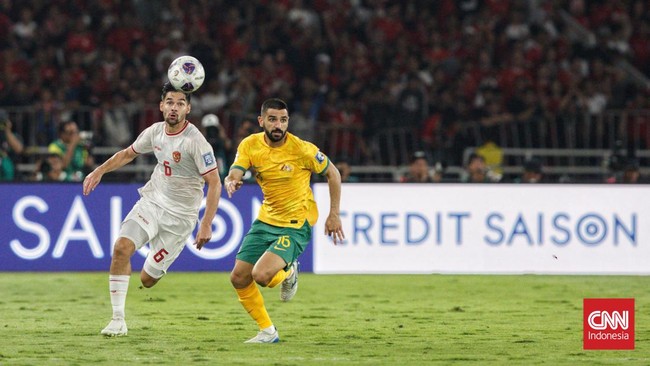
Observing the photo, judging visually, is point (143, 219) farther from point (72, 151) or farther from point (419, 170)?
point (419, 170)

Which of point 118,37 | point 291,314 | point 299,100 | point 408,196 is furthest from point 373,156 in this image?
point 291,314

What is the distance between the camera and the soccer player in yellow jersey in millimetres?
10094

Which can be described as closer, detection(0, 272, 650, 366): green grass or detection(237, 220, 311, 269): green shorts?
detection(0, 272, 650, 366): green grass

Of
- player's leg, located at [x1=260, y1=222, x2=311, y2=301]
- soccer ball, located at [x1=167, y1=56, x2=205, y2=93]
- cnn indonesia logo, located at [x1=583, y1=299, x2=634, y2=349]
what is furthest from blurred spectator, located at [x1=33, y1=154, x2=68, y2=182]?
cnn indonesia logo, located at [x1=583, y1=299, x2=634, y2=349]

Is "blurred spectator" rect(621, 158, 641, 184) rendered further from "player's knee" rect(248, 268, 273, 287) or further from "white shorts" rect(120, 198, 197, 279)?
"player's knee" rect(248, 268, 273, 287)

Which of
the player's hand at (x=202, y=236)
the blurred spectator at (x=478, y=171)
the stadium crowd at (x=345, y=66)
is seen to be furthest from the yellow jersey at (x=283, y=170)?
the stadium crowd at (x=345, y=66)

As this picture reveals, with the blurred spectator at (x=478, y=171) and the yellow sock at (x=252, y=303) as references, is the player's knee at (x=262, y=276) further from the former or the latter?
the blurred spectator at (x=478, y=171)

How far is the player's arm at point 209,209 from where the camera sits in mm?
9922

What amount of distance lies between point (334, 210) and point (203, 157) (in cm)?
125

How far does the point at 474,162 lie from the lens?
57.8ft

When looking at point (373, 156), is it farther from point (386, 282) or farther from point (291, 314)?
point (291, 314)

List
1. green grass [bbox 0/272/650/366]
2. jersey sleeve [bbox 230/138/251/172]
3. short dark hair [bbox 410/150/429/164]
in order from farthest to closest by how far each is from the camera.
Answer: short dark hair [bbox 410/150/429/164]
jersey sleeve [bbox 230/138/251/172]
green grass [bbox 0/272/650/366]

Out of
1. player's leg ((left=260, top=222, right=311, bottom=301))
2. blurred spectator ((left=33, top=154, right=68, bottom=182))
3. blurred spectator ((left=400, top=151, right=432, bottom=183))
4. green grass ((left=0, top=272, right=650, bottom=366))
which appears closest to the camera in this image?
green grass ((left=0, top=272, right=650, bottom=366))

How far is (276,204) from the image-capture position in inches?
414
